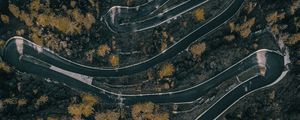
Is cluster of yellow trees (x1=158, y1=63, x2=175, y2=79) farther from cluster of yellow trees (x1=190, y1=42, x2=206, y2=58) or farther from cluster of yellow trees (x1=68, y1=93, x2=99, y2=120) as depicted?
cluster of yellow trees (x1=68, y1=93, x2=99, y2=120)

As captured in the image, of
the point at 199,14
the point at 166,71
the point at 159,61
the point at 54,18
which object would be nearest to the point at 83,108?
the point at 166,71

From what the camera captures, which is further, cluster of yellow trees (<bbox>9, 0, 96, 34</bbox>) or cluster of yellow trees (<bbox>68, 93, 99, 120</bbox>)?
cluster of yellow trees (<bbox>9, 0, 96, 34</bbox>)

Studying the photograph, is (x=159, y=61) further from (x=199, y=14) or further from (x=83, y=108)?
(x=83, y=108)

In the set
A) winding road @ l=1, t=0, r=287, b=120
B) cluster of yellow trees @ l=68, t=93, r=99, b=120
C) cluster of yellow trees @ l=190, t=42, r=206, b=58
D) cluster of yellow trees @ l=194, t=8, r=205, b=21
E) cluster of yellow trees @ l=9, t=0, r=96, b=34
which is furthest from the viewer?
cluster of yellow trees @ l=9, t=0, r=96, b=34

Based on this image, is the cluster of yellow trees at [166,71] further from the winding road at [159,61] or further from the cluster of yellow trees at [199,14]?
the cluster of yellow trees at [199,14]

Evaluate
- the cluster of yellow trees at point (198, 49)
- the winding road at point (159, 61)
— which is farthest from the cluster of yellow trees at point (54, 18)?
the cluster of yellow trees at point (198, 49)

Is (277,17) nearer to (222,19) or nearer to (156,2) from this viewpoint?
(222,19)

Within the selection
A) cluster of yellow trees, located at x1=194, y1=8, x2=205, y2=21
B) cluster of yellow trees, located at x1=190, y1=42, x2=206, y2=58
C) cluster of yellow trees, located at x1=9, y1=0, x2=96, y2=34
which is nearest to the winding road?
cluster of yellow trees, located at x1=194, y1=8, x2=205, y2=21

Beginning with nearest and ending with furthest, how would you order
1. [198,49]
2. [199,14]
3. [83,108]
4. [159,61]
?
[83,108] → [198,49] → [159,61] → [199,14]
